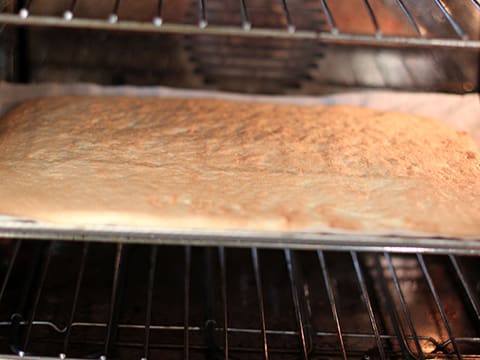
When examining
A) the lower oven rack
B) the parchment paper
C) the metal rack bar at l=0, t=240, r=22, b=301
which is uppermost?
the parchment paper

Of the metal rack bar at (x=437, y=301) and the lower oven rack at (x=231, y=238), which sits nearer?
the lower oven rack at (x=231, y=238)

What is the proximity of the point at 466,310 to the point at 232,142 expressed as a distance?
2.52ft

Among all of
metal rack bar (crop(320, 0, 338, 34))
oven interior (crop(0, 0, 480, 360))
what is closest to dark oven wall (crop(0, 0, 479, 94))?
oven interior (crop(0, 0, 480, 360))

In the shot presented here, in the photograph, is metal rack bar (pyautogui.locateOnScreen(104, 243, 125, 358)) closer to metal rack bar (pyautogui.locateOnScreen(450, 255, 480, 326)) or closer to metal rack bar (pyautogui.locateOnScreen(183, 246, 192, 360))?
metal rack bar (pyautogui.locateOnScreen(183, 246, 192, 360))

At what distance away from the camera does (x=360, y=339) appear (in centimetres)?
139

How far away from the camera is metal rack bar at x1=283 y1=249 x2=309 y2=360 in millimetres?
1333

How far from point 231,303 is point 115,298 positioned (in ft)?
0.98

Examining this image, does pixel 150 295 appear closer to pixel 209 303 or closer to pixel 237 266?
pixel 209 303

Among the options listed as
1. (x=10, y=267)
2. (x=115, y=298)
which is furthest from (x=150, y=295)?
(x=10, y=267)

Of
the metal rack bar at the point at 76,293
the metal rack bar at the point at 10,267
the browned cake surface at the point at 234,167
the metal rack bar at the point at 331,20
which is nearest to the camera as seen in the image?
the metal rack bar at the point at 331,20

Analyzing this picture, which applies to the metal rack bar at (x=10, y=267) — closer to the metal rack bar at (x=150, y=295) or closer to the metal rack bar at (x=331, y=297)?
the metal rack bar at (x=150, y=295)

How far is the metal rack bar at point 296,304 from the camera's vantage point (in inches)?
52.5

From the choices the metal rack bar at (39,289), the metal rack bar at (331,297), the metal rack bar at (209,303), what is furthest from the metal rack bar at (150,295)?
the metal rack bar at (331,297)

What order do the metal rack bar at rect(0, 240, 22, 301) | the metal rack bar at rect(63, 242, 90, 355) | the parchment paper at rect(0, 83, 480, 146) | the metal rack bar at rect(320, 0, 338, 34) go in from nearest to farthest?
the metal rack bar at rect(320, 0, 338, 34), the metal rack bar at rect(63, 242, 90, 355), the metal rack bar at rect(0, 240, 22, 301), the parchment paper at rect(0, 83, 480, 146)
